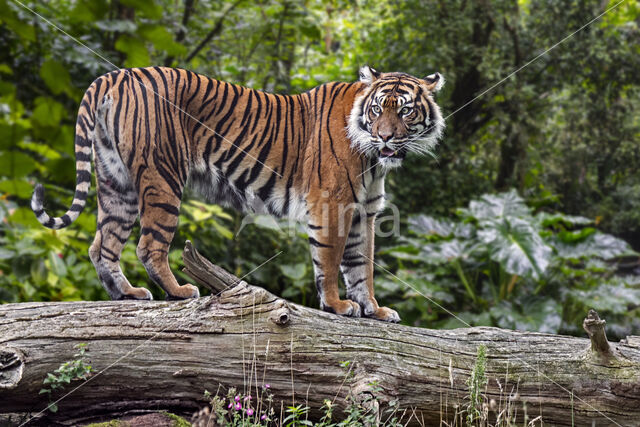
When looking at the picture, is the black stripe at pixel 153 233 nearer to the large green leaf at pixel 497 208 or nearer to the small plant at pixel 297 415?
the small plant at pixel 297 415

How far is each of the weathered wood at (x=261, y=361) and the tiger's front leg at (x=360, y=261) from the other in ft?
1.56

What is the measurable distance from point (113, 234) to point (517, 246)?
470cm

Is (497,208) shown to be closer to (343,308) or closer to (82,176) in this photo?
(343,308)

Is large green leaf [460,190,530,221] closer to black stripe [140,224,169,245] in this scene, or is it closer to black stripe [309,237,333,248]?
black stripe [309,237,333,248]

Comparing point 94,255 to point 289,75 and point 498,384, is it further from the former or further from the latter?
point 289,75

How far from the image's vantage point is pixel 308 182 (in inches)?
168

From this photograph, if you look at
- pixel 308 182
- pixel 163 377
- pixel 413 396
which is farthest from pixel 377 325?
pixel 163 377

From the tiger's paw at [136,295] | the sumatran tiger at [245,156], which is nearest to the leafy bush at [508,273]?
the sumatran tiger at [245,156]

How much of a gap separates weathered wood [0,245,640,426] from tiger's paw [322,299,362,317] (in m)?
0.12

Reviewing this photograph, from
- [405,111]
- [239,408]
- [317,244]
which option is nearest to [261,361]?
[239,408]

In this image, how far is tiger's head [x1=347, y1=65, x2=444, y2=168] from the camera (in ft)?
13.2

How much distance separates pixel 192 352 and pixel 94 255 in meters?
1.10

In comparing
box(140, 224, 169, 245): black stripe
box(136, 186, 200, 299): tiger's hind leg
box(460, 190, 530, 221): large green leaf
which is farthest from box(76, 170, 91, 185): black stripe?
box(460, 190, 530, 221): large green leaf

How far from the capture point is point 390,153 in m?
4.02
